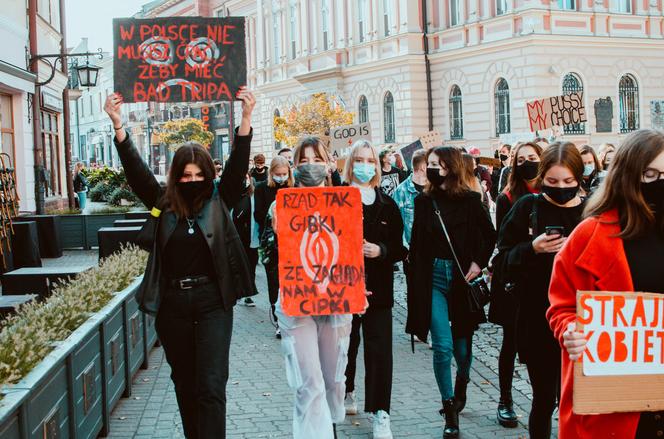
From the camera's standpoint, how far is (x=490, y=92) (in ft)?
107

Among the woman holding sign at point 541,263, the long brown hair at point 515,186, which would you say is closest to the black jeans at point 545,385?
the woman holding sign at point 541,263

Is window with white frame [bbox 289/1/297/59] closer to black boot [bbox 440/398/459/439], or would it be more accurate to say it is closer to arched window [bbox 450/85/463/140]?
arched window [bbox 450/85/463/140]

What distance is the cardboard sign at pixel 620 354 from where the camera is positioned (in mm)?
3258

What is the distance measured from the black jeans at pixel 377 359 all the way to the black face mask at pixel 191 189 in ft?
5.15

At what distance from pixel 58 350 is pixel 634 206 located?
323cm

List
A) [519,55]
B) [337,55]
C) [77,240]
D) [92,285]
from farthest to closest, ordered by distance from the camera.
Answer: [337,55], [519,55], [77,240], [92,285]

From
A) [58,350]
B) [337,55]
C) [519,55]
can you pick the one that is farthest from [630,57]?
[58,350]

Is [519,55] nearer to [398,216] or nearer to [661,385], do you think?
[398,216]

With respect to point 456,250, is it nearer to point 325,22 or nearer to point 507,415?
point 507,415

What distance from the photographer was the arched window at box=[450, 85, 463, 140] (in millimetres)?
34969

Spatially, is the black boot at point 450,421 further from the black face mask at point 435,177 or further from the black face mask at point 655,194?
the black face mask at point 655,194

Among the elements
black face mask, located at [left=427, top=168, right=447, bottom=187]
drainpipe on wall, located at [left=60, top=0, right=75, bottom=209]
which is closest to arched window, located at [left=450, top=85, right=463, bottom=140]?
drainpipe on wall, located at [left=60, top=0, right=75, bottom=209]

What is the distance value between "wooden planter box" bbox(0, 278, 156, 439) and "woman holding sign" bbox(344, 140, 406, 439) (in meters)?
1.79

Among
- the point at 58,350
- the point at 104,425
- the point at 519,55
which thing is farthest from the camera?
the point at 519,55
